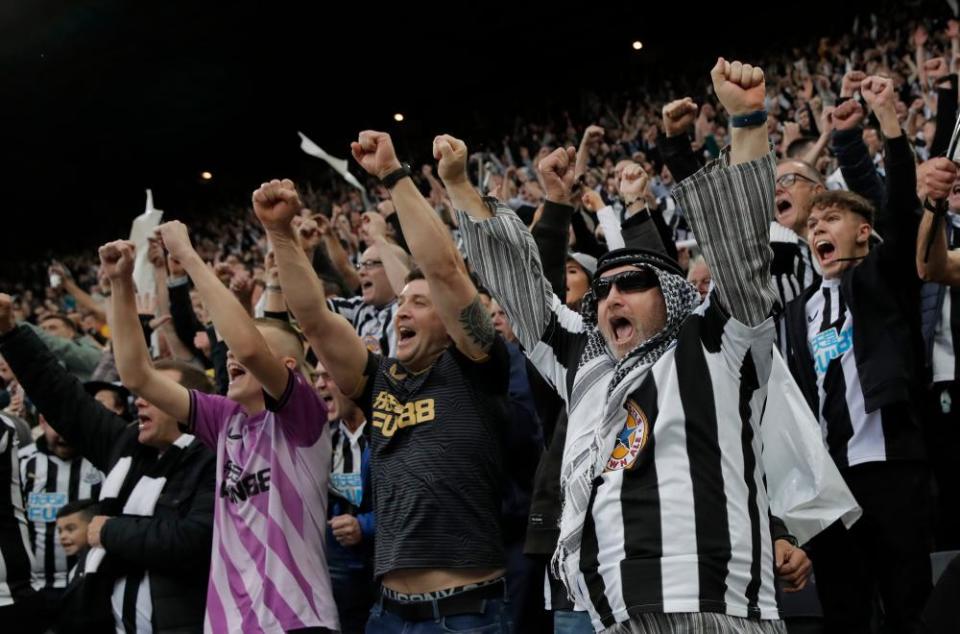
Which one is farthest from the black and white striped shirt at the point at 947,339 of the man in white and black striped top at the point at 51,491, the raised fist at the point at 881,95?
the man in white and black striped top at the point at 51,491

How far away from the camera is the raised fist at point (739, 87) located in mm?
2193

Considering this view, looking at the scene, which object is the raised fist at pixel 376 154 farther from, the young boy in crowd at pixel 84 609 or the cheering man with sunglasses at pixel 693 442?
the young boy in crowd at pixel 84 609

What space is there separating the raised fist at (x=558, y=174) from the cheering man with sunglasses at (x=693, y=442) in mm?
603

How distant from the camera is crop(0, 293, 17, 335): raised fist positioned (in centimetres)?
386

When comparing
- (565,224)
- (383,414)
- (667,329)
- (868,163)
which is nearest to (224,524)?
(383,414)

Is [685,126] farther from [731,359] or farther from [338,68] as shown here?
[338,68]

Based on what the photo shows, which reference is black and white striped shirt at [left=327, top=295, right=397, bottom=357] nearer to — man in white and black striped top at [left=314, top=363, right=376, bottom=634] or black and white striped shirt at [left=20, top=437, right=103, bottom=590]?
man in white and black striped top at [left=314, top=363, right=376, bottom=634]

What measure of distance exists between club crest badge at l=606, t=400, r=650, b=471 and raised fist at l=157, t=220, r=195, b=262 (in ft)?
5.98

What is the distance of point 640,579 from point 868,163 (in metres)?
2.29

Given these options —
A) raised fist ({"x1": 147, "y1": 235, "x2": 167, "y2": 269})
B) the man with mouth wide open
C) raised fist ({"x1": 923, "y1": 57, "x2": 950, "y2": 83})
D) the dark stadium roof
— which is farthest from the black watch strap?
the dark stadium roof

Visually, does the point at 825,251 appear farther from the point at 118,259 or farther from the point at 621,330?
the point at 118,259

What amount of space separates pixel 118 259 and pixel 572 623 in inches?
79.9

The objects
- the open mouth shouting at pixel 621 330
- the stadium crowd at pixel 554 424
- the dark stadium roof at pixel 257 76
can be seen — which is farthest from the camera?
the dark stadium roof at pixel 257 76

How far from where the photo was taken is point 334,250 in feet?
18.8
